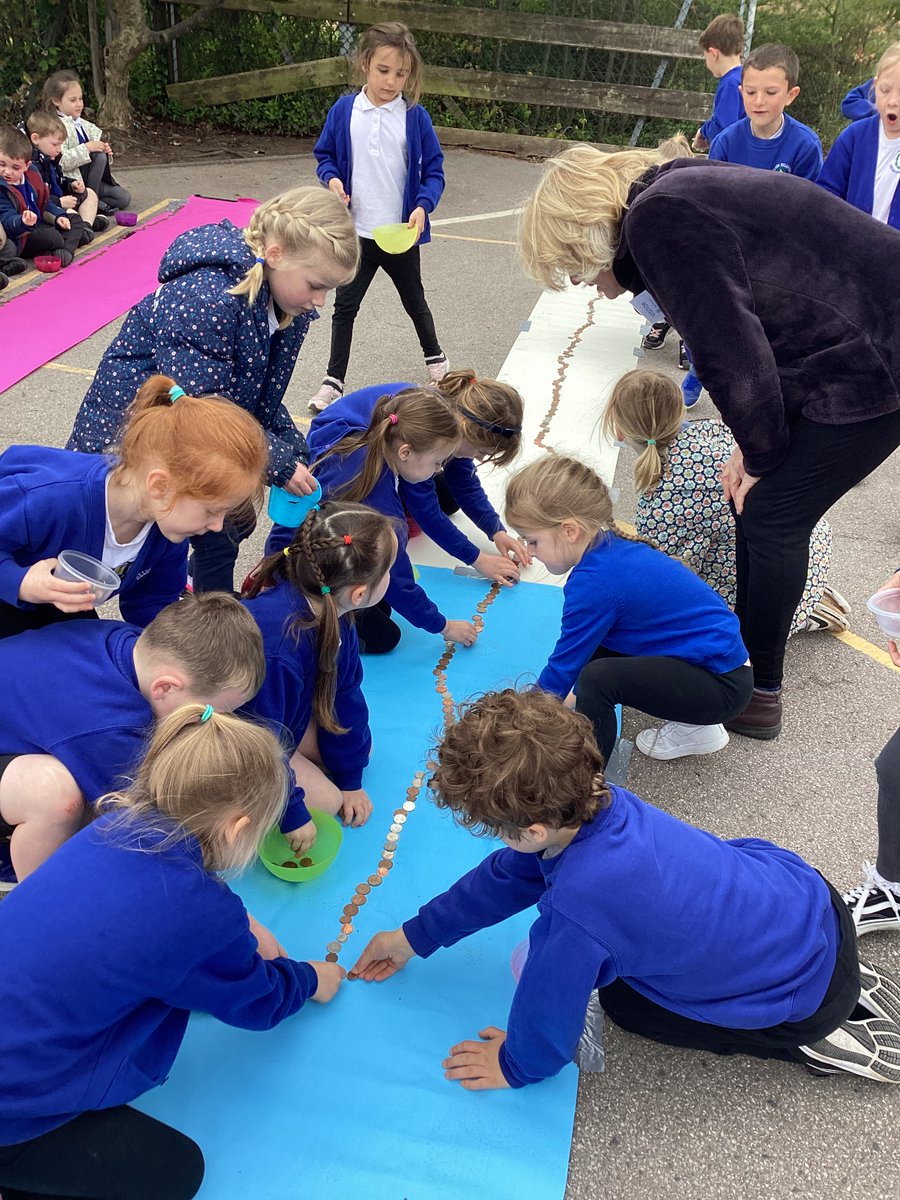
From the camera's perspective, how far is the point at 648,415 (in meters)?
2.82

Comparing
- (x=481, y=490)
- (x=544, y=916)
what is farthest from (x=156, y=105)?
(x=544, y=916)

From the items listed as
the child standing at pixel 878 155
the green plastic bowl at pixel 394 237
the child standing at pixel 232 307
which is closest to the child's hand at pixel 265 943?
the child standing at pixel 232 307

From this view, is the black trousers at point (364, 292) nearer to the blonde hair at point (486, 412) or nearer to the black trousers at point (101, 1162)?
the blonde hair at point (486, 412)

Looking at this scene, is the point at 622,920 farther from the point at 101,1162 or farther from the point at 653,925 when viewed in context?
the point at 101,1162

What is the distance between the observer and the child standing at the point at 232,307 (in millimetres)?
2543

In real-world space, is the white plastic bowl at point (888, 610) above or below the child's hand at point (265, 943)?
above

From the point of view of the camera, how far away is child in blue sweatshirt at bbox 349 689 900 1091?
157cm

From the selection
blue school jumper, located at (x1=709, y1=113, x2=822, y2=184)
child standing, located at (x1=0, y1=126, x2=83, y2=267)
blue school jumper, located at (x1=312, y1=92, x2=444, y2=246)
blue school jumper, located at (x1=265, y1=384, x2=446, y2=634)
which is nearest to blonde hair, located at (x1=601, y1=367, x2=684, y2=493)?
blue school jumper, located at (x1=265, y1=384, x2=446, y2=634)

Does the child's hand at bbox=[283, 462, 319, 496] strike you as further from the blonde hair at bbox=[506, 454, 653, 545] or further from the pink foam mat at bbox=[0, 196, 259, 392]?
the pink foam mat at bbox=[0, 196, 259, 392]

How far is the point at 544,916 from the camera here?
1.64m

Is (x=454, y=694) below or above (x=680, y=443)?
below

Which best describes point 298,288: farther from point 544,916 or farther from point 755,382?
point 544,916

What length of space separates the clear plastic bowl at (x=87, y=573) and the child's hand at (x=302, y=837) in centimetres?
70

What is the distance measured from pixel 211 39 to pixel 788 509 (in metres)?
9.56
